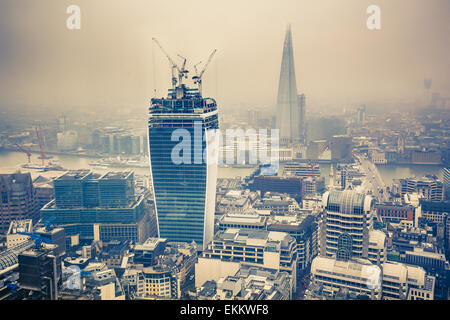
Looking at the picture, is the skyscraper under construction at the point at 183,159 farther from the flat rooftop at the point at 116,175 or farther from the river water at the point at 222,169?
the flat rooftop at the point at 116,175

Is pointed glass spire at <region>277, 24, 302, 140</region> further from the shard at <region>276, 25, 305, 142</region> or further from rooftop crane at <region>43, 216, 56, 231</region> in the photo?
rooftop crane at <region>43, 216, 56, 231</region>

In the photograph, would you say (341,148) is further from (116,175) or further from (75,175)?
(75,175)

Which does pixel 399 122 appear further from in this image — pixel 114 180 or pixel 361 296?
pixel 114 180

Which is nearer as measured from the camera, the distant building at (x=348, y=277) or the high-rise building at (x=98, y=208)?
the distant building at (x=348, y=277)

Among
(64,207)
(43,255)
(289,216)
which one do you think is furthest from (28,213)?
(289,216)

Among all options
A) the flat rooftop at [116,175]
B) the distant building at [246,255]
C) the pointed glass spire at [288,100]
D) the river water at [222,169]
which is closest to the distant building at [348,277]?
the distant building at [246,255]
